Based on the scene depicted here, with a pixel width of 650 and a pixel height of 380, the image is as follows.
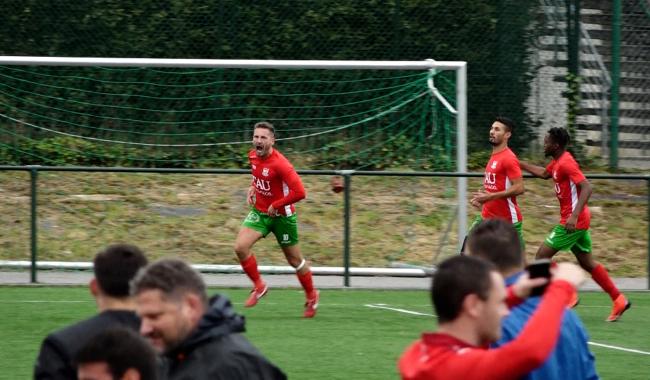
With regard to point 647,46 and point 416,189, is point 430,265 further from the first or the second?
point 647,46

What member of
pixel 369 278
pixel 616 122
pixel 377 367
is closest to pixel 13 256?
pixel 369 278

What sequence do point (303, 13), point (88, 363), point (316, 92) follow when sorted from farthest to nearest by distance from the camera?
point (303, 13) < point (316, 92) < point (88, 363)

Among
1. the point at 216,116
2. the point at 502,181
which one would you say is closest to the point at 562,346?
the point at 502,181

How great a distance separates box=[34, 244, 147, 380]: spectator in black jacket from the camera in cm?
450

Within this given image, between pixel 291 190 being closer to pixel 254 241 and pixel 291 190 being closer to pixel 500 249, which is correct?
pixel 254 241

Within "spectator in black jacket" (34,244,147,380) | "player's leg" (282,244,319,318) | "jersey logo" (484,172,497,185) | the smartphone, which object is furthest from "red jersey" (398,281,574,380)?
"jersey logo" (484,172,497,185)

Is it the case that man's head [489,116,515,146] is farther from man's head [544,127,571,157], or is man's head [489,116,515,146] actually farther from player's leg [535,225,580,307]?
player's leg [535,225,580,307]

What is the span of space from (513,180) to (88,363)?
9828 millimetres

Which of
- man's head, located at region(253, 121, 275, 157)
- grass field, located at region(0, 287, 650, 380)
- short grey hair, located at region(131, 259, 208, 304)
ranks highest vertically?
man's head, located at region(253, 121, 275, 157)

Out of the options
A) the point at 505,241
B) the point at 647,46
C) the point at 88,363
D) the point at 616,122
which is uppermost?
the point at 647,46

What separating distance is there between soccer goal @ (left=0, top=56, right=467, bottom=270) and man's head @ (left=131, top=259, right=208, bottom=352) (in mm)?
13199

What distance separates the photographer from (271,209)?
12.8m

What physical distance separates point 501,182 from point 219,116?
6.14 m

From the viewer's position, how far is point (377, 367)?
9898 millimetres
